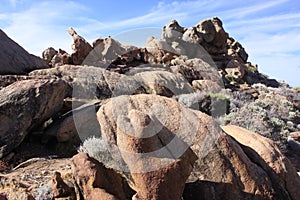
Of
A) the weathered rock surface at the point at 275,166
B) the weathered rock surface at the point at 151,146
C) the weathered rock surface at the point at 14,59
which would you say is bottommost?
the weathered rock surface at the point at 275,166

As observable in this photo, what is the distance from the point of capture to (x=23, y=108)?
8.68 m

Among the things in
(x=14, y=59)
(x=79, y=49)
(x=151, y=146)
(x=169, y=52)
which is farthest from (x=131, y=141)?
(x=169, y=52)

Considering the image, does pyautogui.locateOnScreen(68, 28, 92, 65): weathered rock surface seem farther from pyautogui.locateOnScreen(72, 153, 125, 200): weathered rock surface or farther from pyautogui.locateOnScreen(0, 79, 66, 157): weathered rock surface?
pyautogui.locateOnScreen(72, 153, 125, 200): weathered rock surface

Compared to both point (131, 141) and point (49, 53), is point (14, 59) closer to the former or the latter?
point (49, 53)

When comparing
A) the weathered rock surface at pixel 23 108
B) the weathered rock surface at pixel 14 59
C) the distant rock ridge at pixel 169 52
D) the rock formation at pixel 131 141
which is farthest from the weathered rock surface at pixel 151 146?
the distant rock ridge at pixel 169 52

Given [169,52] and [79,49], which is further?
[169,52]

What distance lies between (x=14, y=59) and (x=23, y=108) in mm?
5404

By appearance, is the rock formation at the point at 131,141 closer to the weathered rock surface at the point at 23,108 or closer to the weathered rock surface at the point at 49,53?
the weathered rock surface at the point at 23,108

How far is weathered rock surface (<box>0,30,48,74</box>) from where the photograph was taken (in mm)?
12836

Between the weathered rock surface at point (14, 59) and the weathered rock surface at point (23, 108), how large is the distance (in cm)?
406

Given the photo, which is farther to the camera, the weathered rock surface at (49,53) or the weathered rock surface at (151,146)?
the weathered rock surface at (49,53)

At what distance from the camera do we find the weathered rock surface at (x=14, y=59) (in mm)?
12836

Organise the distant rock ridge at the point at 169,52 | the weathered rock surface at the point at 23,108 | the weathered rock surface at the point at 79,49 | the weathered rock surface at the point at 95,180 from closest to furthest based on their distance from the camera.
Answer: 1. the weathered rock surface at the point at 95,180
2. the weathered rock surface at the point at 23,108
3. the weathered rock surface at the point at 79,49
4. the distant rock ridge at the point at 169,52

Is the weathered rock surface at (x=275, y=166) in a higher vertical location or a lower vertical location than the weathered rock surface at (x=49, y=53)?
lower
